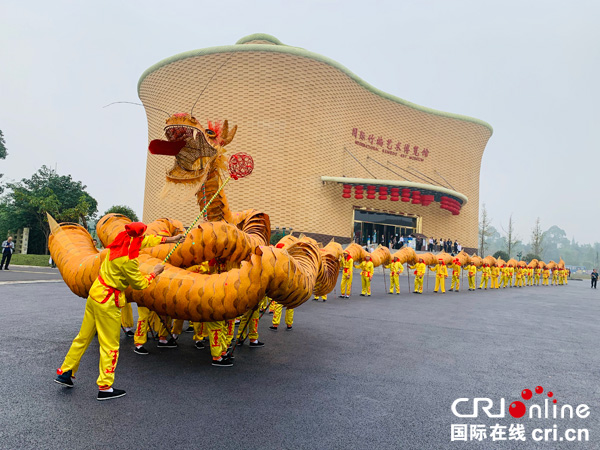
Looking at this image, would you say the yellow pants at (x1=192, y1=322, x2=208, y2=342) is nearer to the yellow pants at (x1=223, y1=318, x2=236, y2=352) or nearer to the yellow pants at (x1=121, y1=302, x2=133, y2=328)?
the yellow pants at (x1=223, y1=318, x2=236, y2=352)

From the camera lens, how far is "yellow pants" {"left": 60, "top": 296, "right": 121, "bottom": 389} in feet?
11.1

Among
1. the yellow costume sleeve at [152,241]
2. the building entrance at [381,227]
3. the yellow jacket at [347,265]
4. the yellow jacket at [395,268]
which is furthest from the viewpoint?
the building entrance at [381,227]

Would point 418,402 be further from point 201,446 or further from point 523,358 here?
point 523,358

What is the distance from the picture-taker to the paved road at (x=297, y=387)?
2.80 m

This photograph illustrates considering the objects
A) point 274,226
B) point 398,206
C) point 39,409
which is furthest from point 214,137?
point 398,206

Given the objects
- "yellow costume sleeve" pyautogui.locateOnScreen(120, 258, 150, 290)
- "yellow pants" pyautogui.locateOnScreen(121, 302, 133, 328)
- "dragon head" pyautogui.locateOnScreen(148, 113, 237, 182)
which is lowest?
"yellow pants" pyautogui.locateOnScreen(121, 302, 133, 328)

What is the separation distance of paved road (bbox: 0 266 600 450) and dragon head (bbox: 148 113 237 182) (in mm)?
2303

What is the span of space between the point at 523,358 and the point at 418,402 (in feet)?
8.85

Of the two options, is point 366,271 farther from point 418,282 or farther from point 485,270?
point 485,270

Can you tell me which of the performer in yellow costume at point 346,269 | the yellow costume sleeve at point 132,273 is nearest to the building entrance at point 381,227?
the performer in yellow costume at point 346,269

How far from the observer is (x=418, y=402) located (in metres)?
3.55

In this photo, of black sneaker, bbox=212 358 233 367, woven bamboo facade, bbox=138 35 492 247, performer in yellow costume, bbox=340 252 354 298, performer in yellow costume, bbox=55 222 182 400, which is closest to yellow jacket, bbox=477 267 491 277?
performer in yellow costume, bbox=340 252 354 298

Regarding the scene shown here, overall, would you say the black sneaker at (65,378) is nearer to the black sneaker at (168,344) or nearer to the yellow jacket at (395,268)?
the black sneaker at (168,344)

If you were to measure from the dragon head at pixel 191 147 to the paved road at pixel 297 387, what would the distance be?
7.55ft
